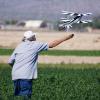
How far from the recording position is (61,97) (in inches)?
450

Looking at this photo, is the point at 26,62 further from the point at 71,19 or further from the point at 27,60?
the point at 71,19

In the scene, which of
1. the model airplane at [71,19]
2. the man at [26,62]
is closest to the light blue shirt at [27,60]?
the man at [26,62]

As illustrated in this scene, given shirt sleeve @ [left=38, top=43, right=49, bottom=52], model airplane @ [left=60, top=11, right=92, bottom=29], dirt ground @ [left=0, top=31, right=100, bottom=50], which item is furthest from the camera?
dirt ground @ [left=0, top=31, right=100, bottom=50]

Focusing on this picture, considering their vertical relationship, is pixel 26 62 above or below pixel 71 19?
below

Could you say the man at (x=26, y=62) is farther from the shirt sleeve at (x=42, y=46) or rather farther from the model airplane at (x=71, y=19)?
the model airplane at (x=71, y=19)

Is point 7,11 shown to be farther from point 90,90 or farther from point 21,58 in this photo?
point 21,58

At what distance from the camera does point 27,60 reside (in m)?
10.0

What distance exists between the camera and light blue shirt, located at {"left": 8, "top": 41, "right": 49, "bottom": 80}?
10.0 metres

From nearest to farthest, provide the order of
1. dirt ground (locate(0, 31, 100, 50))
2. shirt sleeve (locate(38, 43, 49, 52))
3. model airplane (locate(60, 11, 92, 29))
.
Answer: model airplane (locate(60, 11, 92, 29))
shirt sleeve (locate(38, 43, 49, 52))
dirt ground (locate(0, 31, 100, 50))

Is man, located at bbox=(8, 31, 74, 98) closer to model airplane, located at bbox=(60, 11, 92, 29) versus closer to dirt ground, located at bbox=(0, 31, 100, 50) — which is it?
model airplane, located at bbox=(60, 11, 92, 29)

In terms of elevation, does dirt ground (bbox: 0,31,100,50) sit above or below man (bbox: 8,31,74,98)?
below

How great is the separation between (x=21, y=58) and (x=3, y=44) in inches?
2428

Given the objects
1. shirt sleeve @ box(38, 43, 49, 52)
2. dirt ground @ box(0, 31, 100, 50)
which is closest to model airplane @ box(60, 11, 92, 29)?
shirt sleeve @ box(38, 43, 49, 52)

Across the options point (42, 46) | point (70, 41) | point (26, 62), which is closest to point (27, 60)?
point (26, 62)
